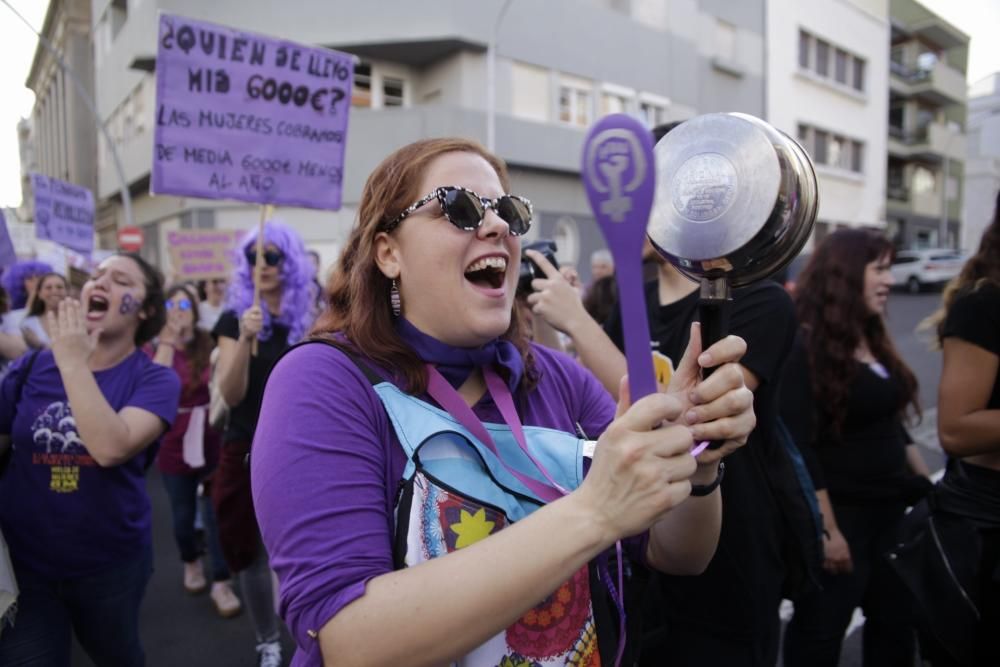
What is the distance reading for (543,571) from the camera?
0.96 metres

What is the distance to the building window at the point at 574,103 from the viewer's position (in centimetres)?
1803

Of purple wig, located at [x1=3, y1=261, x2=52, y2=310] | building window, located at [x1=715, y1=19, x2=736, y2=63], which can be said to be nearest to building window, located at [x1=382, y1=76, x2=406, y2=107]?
building window, located at [x1=715, y1=19, x2=736, y2=63]

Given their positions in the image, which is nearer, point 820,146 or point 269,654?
point 269,654

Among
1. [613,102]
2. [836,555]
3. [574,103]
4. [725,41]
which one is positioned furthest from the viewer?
[725,41]

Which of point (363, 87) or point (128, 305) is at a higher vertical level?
point (363, 87)

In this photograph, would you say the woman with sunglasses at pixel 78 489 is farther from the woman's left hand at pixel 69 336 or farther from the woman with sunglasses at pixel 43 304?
the woman with sunglasses at pixel 43 304

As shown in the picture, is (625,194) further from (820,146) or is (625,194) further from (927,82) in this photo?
(927,82)

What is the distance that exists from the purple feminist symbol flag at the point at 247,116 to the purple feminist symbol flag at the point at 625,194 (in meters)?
3.42

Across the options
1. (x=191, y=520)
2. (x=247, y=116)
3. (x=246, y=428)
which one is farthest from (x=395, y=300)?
(x=191, y=520)

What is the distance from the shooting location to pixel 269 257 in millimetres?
3711

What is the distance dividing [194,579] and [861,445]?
4.10 meters

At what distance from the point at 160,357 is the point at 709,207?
10.9 feet

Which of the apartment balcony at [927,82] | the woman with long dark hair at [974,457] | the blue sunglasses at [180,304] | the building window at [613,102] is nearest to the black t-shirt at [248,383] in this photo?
the blue sunglasses at [180,304]

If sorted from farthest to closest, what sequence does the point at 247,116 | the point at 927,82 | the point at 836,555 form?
the point at 927,82, the point at 247,116, the point at 836,555
